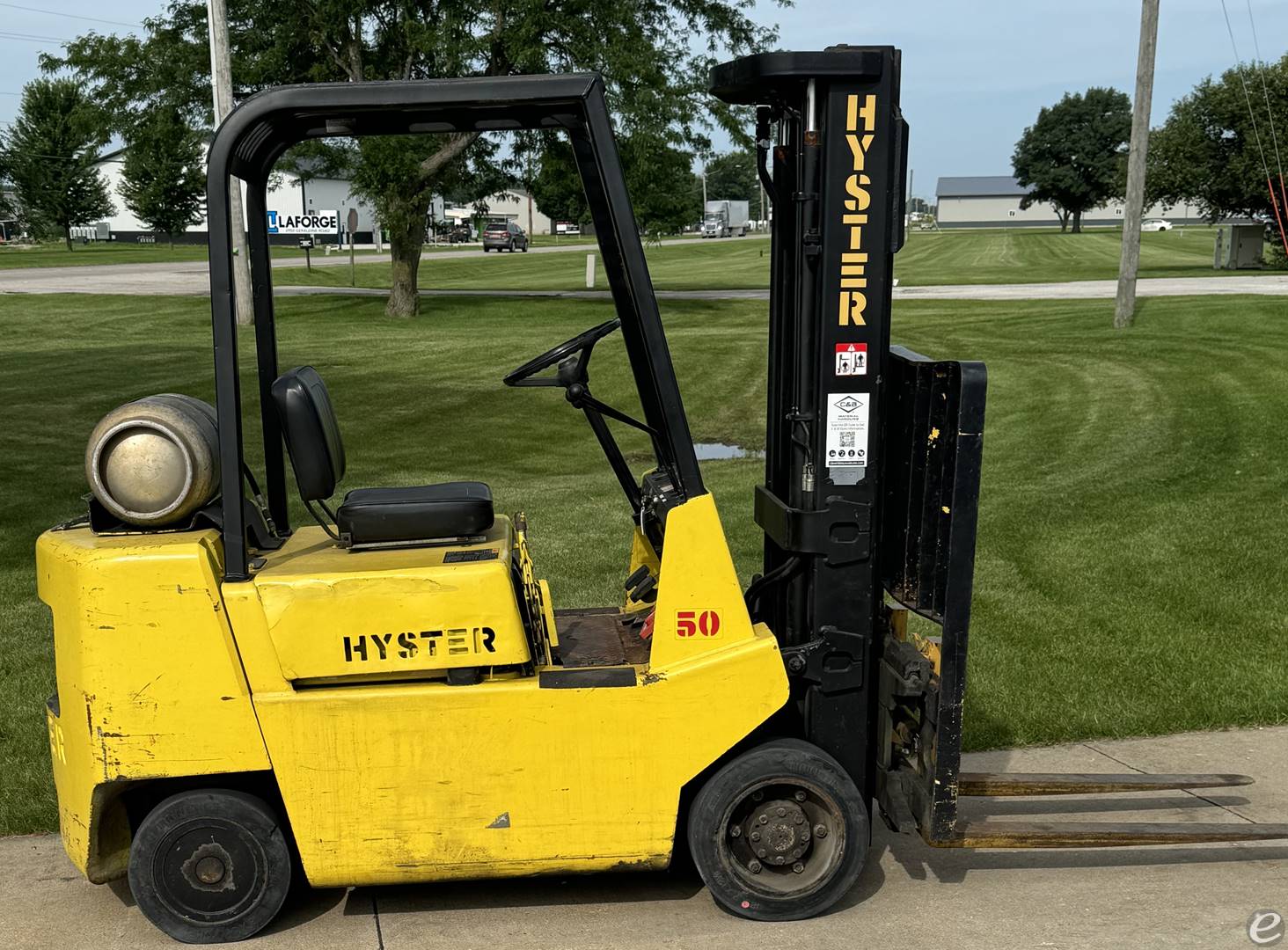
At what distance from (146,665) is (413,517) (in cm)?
96

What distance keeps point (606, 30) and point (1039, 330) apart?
35.4 feet

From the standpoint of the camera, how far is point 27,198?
223 ft

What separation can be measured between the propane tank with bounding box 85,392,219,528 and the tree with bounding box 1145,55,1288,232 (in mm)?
40636

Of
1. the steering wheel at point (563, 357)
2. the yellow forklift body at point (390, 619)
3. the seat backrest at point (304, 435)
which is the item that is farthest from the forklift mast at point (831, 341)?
the seat backrest at point (304, 435)

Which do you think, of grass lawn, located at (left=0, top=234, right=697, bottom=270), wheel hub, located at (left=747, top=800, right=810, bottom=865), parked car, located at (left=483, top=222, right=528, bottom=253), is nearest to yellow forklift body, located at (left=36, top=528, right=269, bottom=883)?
wheel hub, located at (left=747, top=800, right=810, bottom=865)

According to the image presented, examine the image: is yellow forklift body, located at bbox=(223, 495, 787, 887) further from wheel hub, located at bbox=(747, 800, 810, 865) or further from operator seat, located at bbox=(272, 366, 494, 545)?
wheel hub, located at bbox=(747, 800, 810, 865)

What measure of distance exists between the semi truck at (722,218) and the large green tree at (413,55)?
71.1 metres

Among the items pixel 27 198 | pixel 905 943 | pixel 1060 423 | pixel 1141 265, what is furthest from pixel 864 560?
pixel 27 198

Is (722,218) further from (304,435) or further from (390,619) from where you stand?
(390,619)

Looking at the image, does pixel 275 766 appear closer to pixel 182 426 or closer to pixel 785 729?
pixel 182 426

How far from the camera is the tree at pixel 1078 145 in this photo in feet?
310

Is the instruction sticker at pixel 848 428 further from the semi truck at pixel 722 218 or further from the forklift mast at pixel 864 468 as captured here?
the semi truck at pixel 722 218

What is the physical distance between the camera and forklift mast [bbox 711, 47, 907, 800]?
412cm

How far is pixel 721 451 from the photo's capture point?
14859 millimetres
